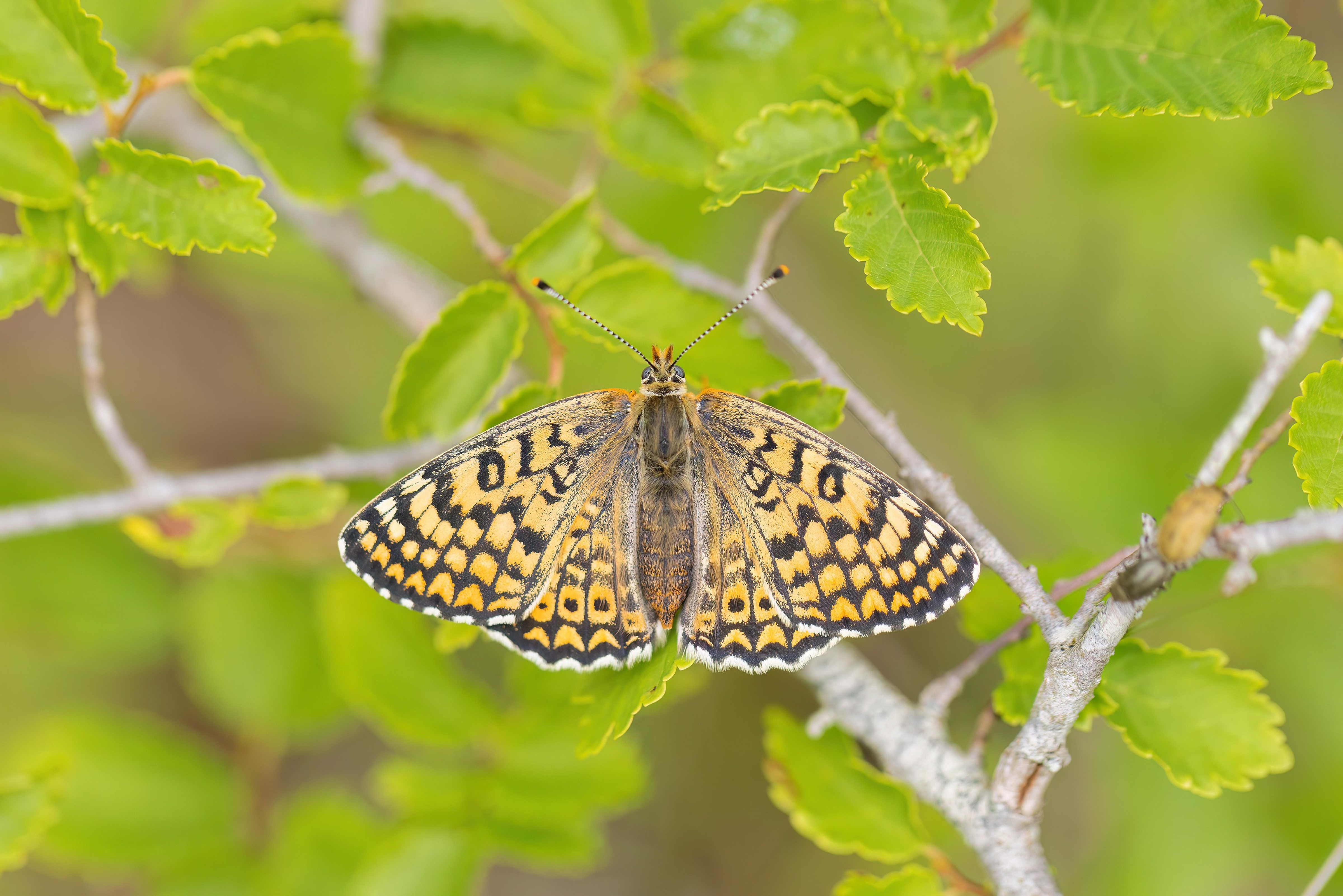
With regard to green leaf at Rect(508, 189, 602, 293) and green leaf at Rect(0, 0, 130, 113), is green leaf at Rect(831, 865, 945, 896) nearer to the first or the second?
green leaf at Rect(508, 189, 602, 293)

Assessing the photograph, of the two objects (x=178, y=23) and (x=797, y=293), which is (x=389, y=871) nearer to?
(x=797, y=293)

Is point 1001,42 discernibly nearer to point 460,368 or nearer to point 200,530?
point 460,368

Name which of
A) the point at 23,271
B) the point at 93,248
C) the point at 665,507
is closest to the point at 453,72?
the point at 93,248

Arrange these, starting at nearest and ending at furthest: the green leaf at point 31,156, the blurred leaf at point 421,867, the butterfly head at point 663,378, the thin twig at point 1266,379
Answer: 1. the thin twig at point 1266,379
2. the green leaf at point 31,156
3. the butterfly head at point 663,378
4. the blurred leaf at point 421,867

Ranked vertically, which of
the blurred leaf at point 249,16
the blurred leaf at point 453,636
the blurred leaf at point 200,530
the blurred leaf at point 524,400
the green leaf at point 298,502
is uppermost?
the blurred leaf at point 249,16

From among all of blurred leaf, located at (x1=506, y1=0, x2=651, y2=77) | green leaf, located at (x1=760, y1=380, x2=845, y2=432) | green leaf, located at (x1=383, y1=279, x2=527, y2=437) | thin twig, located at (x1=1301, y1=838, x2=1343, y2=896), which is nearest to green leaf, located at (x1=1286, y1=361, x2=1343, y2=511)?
thin twig, located at (x1=1301, y1=838, x2=1343, y2=896)

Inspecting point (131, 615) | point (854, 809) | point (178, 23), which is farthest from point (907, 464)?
point (178, 23)

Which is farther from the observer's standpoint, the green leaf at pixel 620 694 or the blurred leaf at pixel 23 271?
the blurred leaf at pixel 23 271

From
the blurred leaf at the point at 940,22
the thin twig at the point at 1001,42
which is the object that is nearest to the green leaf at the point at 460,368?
the blurred leaf at the point at 940,22

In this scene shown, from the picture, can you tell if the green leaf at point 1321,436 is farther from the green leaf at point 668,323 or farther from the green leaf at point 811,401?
the green leaf at point 668,323
